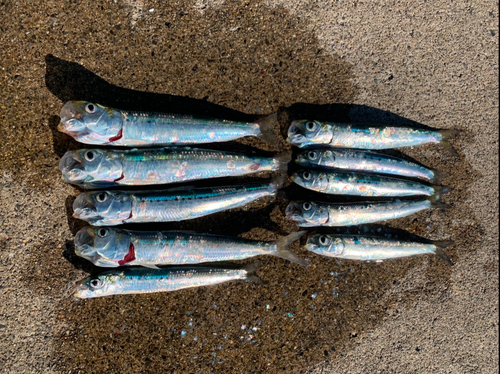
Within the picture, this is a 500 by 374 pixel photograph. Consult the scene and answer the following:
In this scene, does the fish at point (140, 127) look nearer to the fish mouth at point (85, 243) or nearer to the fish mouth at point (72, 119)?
the fish mouth at point (72, 119)

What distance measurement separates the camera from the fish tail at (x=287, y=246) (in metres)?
3.84

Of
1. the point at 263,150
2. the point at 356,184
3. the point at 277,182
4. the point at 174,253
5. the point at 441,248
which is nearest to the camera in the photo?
the point at 174,253

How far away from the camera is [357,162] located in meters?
4.07

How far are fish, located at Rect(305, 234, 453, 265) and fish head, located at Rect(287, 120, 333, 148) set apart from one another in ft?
4.02

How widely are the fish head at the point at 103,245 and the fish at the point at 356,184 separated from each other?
87.0 inches

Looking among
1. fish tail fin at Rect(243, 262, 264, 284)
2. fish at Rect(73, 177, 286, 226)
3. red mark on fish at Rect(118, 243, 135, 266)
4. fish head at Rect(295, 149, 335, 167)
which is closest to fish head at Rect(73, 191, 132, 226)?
fish at Rect(73, 177, 286, 226)

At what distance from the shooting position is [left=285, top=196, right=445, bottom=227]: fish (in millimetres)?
3877

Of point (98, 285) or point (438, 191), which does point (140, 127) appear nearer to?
point (98, 285)

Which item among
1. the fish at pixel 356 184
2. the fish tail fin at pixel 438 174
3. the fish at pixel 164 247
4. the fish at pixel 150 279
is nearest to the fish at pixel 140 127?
the fish at pixel 356 184

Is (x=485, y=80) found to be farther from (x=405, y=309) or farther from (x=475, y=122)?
(x=405, y=309)

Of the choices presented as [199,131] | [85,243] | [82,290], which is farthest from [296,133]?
[82,290]

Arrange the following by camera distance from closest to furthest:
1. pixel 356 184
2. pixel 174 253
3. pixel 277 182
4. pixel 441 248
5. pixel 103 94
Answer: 1. pixel 174 253
2. pixel 103 94
3. pixel 277 182
4. pixel 356 184
5. pixel 441 248

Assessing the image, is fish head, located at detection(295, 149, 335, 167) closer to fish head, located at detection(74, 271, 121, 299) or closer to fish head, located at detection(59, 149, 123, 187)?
fish head, located at detection(59, 149, 123, 187)

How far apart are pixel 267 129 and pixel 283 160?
44cm
